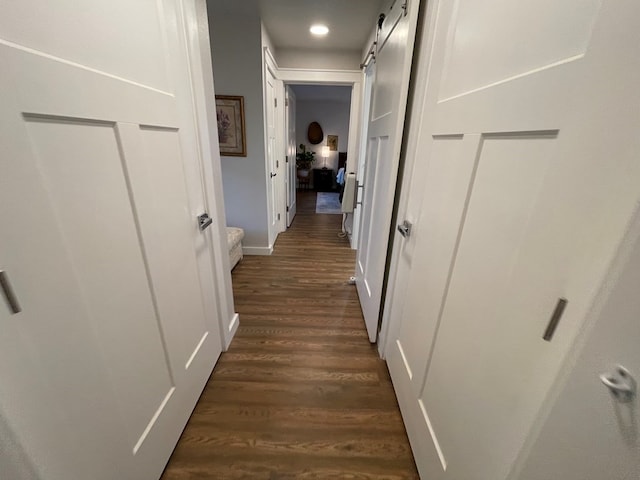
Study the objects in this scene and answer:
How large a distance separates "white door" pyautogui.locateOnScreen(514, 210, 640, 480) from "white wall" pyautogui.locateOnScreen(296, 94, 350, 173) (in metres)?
7.08

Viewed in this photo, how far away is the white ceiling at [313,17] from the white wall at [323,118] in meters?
4.23

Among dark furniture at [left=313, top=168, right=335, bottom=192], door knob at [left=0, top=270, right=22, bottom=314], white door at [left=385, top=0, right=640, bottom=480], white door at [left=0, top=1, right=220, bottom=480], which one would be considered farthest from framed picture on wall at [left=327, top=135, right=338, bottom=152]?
door knob at [left=0, top=270, right=22, bottom=314]

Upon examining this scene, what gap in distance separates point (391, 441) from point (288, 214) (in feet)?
11.0

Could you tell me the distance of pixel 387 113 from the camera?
1.45 meters

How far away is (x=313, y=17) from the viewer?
2273mm

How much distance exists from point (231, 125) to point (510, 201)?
8.66ft

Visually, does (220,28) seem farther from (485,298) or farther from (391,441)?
(391,441)

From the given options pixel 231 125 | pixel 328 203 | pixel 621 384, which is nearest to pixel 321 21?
pixel 231 125

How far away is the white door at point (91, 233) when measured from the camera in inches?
20.2

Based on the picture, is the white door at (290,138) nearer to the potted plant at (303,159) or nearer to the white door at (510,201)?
the potted plant at (303,159)

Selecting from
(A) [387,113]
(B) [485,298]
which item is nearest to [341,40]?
(A) [387,113]

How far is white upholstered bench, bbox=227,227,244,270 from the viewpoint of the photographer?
2547 mm

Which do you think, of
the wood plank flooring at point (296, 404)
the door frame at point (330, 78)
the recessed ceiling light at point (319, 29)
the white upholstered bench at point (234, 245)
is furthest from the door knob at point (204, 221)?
the recessed ceiling light at point (319, 29)

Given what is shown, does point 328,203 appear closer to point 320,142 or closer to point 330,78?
point 320,142
